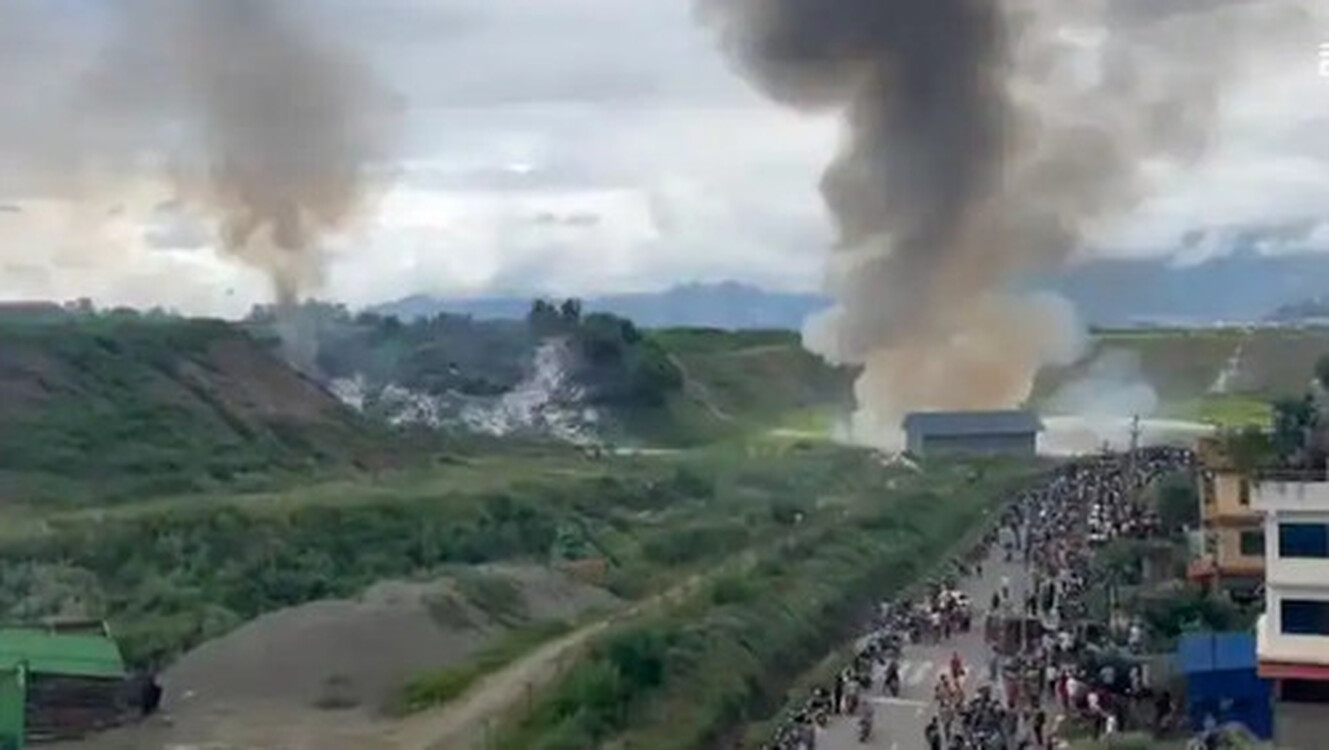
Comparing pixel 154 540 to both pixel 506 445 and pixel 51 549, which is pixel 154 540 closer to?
pixel 51 549

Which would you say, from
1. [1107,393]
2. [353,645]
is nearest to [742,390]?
[1107,393]

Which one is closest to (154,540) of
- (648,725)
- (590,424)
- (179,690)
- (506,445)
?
(179,690)

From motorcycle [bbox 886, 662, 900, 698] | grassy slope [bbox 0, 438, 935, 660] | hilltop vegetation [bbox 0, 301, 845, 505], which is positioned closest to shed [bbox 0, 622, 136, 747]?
grassy slope [bbox 0, 438, 935, 660]

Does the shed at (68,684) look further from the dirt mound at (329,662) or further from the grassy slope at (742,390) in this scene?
the grassy slope at (742,390)

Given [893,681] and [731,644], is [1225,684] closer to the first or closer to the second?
[893,681]

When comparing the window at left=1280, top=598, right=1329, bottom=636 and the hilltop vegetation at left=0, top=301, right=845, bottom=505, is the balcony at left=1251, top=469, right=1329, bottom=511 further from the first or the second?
the hilltop vegetation at left=0, top=301, right=845, bottom=505

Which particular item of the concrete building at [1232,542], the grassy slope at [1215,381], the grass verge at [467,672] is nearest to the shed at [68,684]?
the grass verge at [467,672]

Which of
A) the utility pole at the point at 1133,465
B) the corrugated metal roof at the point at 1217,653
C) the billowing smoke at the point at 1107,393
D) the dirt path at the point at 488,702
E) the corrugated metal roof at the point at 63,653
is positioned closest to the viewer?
the corrugated metal roof at the point at 1217,653
